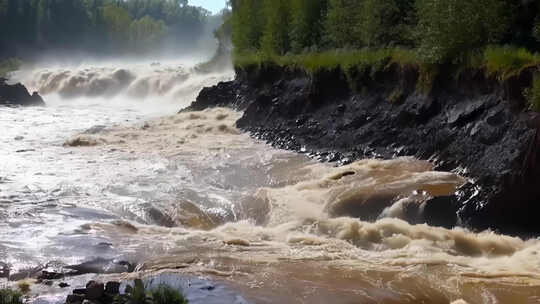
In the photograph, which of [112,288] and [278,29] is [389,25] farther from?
[112,288]

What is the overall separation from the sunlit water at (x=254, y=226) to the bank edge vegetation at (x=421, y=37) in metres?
3.27

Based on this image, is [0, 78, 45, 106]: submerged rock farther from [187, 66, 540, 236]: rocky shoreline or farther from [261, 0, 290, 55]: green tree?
[187, 66, 540, 236]: rocky shoreline

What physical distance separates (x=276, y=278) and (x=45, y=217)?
20.3ft

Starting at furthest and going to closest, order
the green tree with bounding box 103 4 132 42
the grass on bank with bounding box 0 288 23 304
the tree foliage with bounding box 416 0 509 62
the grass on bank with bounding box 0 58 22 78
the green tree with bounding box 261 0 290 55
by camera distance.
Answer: the green tree with bounding box 103 4 132 42, the grass on bank with bounding box 0 58 22 78, the green tree with bounding box 261 0 290 55, the tree foliage with bounding box 416 0 509 62, the grass on bank with bounding box 0 288 23 304

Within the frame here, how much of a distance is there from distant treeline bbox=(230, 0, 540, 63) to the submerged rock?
1556cm

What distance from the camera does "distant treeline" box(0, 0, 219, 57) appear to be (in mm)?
108500

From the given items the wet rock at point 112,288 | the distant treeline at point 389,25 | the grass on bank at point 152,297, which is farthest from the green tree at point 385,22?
the grass on bank at point 152,297

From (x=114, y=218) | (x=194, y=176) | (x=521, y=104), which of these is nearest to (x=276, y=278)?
(x=114, y=218)

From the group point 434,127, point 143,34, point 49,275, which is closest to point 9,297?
point 49,275

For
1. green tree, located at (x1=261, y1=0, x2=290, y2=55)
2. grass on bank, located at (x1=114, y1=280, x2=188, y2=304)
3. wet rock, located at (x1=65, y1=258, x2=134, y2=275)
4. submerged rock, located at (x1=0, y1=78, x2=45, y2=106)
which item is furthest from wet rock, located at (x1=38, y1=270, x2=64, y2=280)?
submerged rock, located at (x1=0, y1=78, x2=45, y2=106)

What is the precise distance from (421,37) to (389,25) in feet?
22.5

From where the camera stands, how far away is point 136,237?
12.6m

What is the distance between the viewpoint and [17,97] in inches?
1879

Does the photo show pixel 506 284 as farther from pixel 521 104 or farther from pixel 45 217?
pixel 45 217
